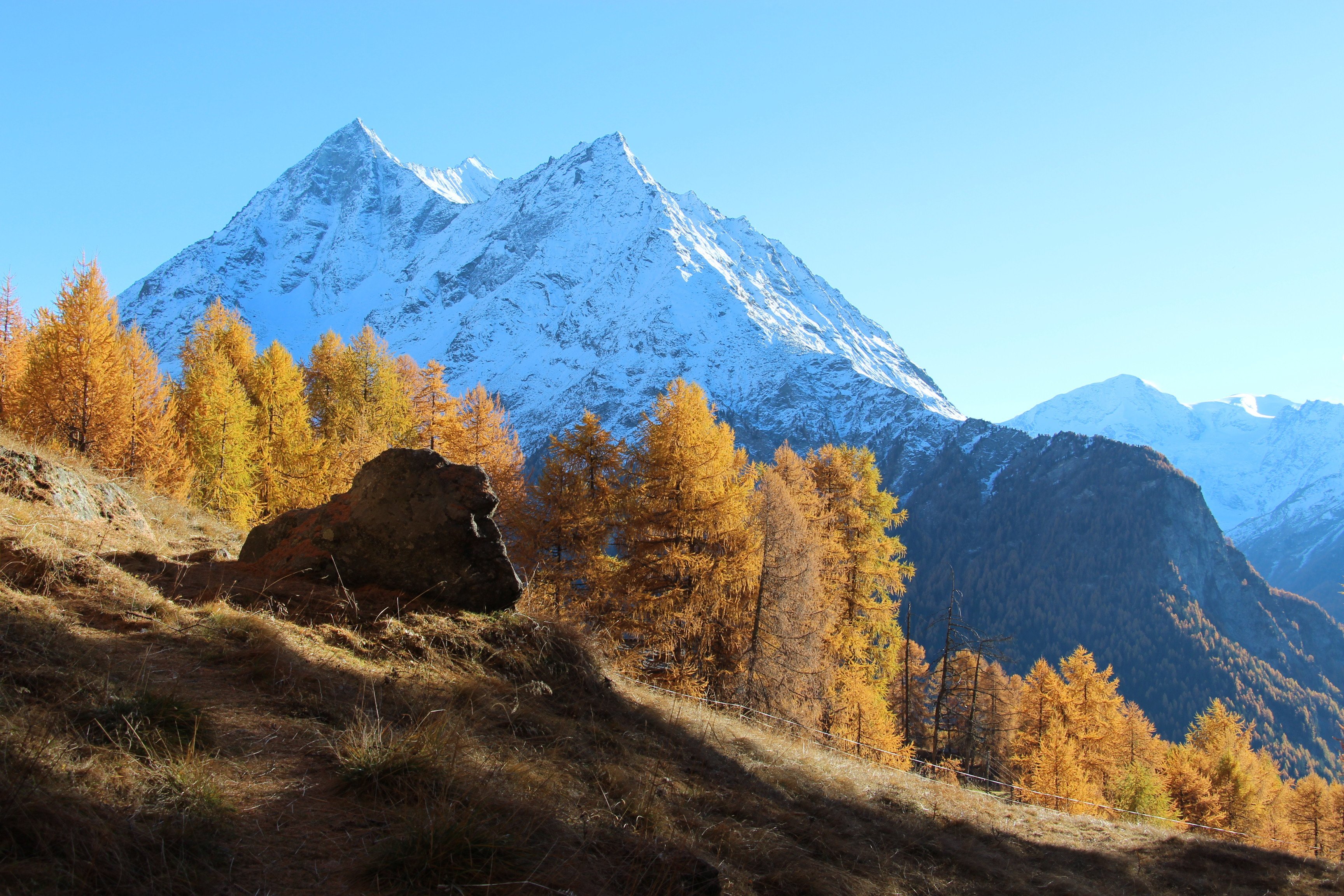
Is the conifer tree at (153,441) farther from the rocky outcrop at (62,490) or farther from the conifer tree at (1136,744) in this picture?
the conifer tree at (1136,744)

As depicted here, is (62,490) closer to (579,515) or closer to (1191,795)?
(579,515)

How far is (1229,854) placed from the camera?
907cm

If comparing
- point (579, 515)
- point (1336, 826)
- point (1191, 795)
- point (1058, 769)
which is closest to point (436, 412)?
point (579, 515)

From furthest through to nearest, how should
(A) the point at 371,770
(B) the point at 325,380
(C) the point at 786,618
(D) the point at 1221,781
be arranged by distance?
(D) the point at 1221,781 < (B) the point at 325,380 < (C) the point at 786,618 < (A) the point at 371,770

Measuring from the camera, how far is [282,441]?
83.3 feet

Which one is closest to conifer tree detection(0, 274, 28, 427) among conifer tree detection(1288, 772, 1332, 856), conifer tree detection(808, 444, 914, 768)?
conifer tree detection(808, 444, 914, 768)

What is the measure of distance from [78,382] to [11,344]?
28.4 feet

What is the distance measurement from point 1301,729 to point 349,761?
189m

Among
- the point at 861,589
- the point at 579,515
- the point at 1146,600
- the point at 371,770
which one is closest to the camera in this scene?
the point at 371,770

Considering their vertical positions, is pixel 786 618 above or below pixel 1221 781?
above

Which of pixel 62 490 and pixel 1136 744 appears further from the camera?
pixel 1136 744

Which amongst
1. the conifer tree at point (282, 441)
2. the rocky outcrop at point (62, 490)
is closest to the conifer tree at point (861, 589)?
the conifer tree at point (282, 441)

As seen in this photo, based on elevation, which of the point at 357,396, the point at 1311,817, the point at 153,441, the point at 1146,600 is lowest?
the point at 1311,817

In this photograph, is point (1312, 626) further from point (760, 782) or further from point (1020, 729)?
point (760, 782)
